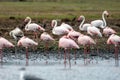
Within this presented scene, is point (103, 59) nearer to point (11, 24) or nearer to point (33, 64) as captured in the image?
point (33, 64)

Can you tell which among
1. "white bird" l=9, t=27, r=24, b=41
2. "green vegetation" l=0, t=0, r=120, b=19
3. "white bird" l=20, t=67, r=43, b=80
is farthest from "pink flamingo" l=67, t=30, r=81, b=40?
"green vegetation" l=0, t=0, r=120, b=19

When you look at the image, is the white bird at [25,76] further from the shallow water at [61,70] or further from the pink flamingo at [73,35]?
the pink flamingo at [73,35]

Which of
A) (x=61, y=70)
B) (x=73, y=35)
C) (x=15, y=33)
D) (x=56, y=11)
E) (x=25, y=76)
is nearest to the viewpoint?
(x=25, y=76)

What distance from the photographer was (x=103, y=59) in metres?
25.0

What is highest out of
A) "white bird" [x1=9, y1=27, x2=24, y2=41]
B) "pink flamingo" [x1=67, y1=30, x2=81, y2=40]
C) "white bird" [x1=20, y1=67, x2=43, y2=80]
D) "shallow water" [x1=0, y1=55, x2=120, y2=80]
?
"white bird" [x1=20, y1=67, x2=43, y2=80]

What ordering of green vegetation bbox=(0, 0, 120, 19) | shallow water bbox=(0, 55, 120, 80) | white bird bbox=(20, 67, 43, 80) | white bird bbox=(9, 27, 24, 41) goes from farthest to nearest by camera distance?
green vegetation bbox=(0, 0, 120, 19) → white bird bbox=(9, 27, 24, 41) → shallow water bbox=(0, 55, 120, 80) → white bird bbox=(20, 67, 43, 80)

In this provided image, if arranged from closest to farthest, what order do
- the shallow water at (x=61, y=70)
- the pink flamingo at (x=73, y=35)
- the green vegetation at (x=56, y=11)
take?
the shallow water at (x=61, y=70) → the pink flamingo at (x=73, y=35) → the green vegetation at (x=56, y=11)

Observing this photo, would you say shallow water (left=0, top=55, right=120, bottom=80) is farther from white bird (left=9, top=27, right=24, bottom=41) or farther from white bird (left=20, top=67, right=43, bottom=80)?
white bird (left=9, top=27, right=24, bottom=41)

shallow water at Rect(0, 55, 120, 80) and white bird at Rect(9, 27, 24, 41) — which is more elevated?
white bird at Rect(9, 27, 24, 41)

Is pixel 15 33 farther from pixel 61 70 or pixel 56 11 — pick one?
pixel 56 11

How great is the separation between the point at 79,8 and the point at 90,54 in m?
19.3

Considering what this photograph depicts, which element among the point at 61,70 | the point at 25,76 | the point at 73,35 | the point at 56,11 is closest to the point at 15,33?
the point at 73,35

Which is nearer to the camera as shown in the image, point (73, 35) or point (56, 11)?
point (73, 35)

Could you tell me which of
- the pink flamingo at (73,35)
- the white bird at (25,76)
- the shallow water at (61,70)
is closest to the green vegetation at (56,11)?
the pink flamingo at (73,35)
